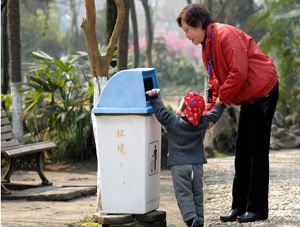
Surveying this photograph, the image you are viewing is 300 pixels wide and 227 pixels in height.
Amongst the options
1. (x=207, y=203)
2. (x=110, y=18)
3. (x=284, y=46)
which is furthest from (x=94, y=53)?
(x=284, y=46)

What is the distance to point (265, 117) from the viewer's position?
3.23 metres

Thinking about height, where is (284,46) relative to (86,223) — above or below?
above

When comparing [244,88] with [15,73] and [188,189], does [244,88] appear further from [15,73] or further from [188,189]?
[15,73]

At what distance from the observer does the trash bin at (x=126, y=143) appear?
321 centimetres

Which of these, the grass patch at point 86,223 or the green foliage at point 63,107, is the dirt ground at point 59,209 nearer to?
the grass patch at point 86,223

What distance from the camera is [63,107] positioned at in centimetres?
784

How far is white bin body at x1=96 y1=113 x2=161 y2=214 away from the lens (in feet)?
10.6

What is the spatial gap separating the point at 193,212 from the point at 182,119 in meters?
0.65

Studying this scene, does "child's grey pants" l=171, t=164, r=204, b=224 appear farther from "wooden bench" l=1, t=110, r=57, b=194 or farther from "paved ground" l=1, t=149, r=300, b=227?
"wooden bench" l=1, t=110, r=57, b=194

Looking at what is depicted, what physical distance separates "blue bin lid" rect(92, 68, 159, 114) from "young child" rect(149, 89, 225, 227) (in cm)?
8

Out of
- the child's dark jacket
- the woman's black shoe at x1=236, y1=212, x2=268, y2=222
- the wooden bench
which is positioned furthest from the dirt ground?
the child's dark jacket

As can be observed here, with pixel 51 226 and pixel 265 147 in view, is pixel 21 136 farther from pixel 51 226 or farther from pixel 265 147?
pixel 265 147

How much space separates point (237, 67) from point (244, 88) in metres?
0.21

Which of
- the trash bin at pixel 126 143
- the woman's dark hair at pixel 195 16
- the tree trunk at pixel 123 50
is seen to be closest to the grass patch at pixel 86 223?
the trash bin at pixel 126 143
